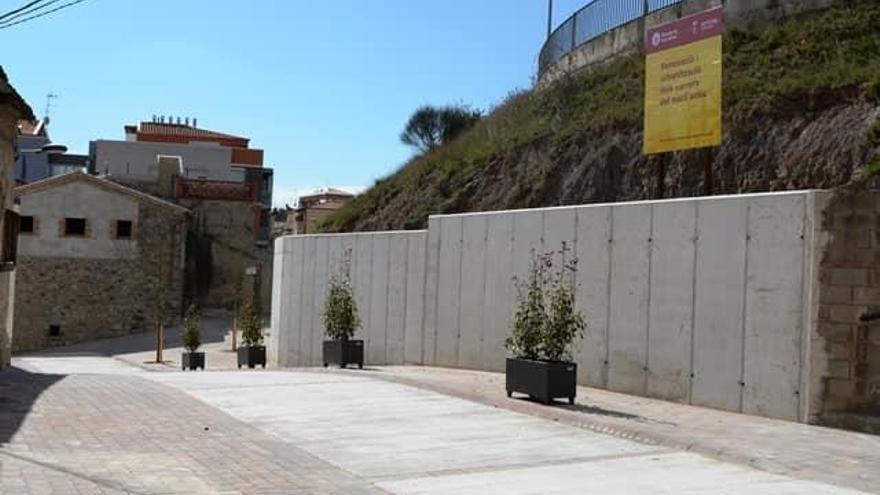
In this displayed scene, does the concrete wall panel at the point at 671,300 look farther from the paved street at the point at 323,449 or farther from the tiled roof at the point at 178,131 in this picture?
the tiled roof at the point at 178,131

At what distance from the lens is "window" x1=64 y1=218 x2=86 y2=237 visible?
41344 mm

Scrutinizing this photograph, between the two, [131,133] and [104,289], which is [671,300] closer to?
[104,289]

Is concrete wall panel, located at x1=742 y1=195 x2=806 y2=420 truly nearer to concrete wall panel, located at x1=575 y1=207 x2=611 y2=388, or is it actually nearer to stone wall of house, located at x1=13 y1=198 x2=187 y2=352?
concrete wall panel, located at x1=575 y1=207 x2=611 y2=388

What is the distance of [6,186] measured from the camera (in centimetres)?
1780

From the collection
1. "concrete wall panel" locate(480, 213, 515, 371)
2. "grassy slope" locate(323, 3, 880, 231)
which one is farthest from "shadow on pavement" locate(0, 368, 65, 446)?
"grassy slope" locate(323, 3, 880, 231)

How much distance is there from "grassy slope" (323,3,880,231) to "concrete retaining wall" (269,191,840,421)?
5399 mm

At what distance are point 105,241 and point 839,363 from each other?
36211 mm

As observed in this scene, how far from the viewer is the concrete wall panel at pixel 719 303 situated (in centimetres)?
1195

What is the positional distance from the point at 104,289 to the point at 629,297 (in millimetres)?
32916

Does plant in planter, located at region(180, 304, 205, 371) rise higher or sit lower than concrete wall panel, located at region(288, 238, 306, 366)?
lower

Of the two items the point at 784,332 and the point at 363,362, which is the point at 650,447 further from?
the point at 363,362

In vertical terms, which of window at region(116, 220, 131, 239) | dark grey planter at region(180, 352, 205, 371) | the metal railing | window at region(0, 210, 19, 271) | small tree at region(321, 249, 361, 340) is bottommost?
dark grey planter at region(180, 352, 205, 371)

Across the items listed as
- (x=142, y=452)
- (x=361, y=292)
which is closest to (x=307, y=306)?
(x=361, y=292)

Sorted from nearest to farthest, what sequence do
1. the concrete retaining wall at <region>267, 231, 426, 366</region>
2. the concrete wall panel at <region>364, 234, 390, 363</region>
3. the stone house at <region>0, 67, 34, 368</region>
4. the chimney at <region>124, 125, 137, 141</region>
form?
the stone house at <region>0, 67, 34, 368</region>, the concrete retaining wall at <region>267, 231, 426, 366</region>, the concrete wall panel at <region>364, 234, 390, 363</region>, the chimney at <region>124, 125, 137, 141</region>
